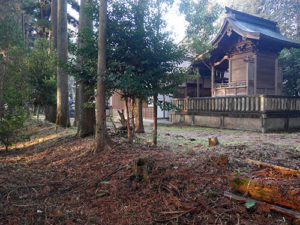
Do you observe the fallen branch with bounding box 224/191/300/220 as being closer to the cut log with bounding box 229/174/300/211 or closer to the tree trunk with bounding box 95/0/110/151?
the cut log with bounding box 229/174/300/211

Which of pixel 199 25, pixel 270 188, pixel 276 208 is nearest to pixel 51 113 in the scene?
pixel 199 25

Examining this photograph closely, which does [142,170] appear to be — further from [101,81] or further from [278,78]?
[278,78]

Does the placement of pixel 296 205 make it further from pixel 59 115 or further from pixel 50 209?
pixel 59 115

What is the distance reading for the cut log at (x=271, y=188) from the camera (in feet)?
11.3

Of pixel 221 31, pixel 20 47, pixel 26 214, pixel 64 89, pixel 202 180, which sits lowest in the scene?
pixel 26 214

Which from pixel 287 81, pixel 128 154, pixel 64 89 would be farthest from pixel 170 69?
pixel 287 81

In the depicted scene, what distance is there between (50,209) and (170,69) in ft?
16.3

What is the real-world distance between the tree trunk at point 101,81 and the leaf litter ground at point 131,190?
1.46 feet

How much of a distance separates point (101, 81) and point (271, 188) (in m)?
5.14

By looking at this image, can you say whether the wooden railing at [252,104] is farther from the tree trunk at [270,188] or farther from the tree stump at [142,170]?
the tree trunk at [270,188]

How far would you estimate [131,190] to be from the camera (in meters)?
4.96

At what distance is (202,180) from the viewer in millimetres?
4613

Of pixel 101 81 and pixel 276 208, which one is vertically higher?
pixel 101 81

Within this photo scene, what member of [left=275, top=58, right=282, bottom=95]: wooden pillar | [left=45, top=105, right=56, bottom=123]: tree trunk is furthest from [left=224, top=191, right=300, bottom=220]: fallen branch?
[left=45, top=105, right=56, bottom=123]: tree trunk
